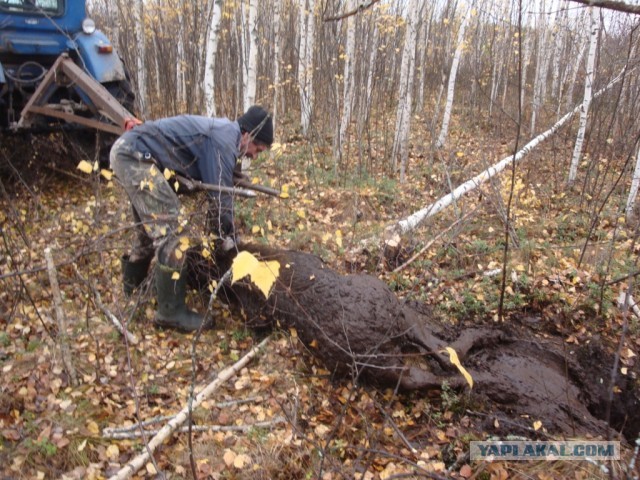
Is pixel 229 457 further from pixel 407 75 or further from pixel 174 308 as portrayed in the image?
pixel 407 75

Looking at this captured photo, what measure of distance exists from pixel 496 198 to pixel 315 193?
2572 mm

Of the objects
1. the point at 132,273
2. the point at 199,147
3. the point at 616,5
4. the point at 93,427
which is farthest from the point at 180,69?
the point at 616,5

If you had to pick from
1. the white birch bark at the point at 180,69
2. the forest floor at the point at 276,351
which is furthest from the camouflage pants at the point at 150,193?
the white birch bark at the point at 180,69

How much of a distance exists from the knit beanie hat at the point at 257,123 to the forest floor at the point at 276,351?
2.46 feet

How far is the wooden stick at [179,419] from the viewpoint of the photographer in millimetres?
2166

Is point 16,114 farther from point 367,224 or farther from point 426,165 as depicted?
point 426,165

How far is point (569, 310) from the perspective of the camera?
3.78 metres

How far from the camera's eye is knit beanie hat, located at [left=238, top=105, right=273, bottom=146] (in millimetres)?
3266

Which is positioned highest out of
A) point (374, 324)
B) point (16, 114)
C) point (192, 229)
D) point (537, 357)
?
point (16, 114)

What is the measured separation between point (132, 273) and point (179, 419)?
1.79 metres

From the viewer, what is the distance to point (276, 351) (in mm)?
3266

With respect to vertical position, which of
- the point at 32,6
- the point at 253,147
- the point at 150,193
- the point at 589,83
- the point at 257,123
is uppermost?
the point at 32,6

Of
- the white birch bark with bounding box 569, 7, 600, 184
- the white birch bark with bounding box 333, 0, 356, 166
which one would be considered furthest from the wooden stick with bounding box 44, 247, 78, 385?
the white birch bark with bounding box 569, 7, 600, 184

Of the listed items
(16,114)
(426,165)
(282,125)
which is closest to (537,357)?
(426,165)
